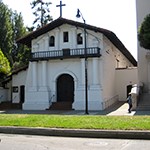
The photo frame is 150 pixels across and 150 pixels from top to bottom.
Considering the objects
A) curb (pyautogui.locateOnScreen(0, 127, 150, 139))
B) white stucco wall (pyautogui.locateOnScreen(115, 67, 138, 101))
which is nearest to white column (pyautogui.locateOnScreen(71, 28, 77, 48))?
white stucco wall (pyautogui.locateOnScreen(115, 67, 138, 101))

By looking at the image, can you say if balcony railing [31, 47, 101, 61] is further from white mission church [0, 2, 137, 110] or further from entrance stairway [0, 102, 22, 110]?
entrance stairway [0, 102, 22, 110]

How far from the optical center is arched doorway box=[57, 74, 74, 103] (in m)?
34.4

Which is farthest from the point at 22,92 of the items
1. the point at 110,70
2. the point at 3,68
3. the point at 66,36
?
the point at 110,70

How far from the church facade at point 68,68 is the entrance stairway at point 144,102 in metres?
3.84

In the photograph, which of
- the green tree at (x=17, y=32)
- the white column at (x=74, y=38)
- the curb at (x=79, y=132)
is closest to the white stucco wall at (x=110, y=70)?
the white column at (x=74, y=38)

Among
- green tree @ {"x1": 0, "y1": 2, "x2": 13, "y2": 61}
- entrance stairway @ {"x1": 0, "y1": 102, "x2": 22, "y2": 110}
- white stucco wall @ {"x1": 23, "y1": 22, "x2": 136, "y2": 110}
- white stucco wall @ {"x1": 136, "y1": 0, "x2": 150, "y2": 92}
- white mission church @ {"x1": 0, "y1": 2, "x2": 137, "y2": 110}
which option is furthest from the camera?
green tree @ {"x1": 0, "y1": 2, "x2": 13, "y2": 61}

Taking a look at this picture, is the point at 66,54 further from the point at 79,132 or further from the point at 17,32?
the point at 17,32

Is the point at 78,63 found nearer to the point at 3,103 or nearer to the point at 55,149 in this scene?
the point at 3,103

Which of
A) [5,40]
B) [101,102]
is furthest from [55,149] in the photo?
[5,40]

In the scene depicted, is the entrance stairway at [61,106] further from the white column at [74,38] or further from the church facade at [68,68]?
the white column at [74,38]

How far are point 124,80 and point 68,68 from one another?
8.30m

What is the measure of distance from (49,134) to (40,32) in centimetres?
2357

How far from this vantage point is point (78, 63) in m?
33.8

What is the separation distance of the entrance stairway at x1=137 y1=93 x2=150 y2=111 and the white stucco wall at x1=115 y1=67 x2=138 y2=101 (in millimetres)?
7158
